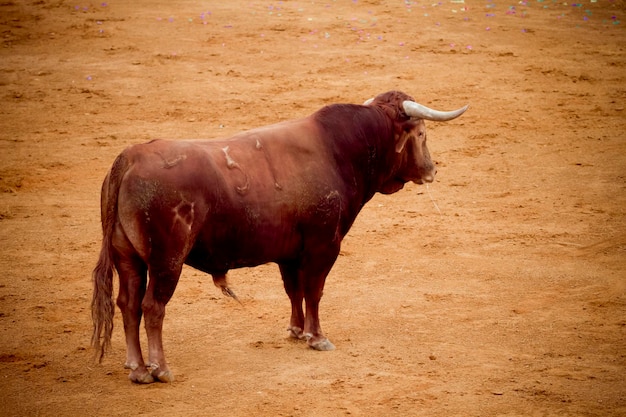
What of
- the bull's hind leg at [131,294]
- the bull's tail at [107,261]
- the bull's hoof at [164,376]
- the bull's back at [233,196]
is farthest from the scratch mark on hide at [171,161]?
the bull's hoof at [164,376]

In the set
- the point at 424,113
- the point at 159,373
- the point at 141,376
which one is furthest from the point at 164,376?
the point at 424,113

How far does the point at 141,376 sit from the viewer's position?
6453 mm

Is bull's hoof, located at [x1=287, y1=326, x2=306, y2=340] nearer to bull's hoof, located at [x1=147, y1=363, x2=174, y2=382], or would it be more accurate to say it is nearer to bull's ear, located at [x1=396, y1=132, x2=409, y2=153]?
bull's hoof, located at [x1=147, y1=363, x2=174, y2=382]

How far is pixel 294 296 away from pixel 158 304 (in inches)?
56.4

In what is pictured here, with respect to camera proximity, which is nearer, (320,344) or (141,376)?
(141,376)

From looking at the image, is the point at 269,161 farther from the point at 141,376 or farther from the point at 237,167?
the point at 141,376

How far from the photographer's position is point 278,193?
22.2 ft

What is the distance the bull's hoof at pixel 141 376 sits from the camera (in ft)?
21.2

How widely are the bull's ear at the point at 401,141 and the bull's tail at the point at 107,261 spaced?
2.45 meters

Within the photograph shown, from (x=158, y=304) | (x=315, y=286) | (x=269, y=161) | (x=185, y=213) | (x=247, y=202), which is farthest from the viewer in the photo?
(x=315, y=286)

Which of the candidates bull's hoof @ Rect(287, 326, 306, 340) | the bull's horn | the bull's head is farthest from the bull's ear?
bull's hoof @ Rect(287, 326, 306, 340)

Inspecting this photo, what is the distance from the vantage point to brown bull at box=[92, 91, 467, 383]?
243 inches

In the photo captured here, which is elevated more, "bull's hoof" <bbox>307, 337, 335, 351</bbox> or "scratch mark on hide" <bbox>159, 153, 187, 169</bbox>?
"scratch mark on hide" <bbox>159, 153, 187, 169</bbox>

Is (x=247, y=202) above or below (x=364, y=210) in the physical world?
above
